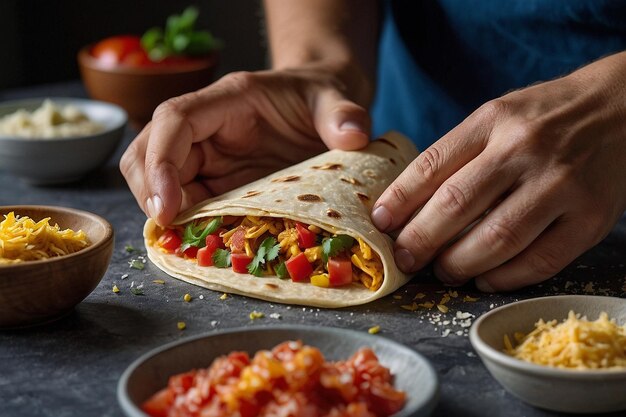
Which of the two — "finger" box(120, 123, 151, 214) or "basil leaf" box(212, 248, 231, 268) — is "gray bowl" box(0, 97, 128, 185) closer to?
"finger" box(120, 123, 151, 214)

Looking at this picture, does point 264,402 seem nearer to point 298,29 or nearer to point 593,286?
point 593,286

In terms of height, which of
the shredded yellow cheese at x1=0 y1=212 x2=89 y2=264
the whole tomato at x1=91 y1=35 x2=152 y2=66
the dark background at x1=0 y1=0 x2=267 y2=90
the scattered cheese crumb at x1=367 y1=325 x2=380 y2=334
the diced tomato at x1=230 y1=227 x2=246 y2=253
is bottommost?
the dark background at x1=0 y1=0 x2=267 y2=90

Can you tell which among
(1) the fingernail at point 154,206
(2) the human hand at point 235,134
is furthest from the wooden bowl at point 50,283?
(2) the human hand at point 235,134

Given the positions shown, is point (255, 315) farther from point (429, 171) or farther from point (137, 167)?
point (137, 167)

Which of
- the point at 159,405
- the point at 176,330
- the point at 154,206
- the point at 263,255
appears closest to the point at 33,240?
the point at 176,330

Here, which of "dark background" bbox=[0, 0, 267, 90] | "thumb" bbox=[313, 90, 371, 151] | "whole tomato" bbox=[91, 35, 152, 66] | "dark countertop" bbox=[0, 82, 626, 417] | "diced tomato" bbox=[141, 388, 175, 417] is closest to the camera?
"diced tomato" bbox=[141, 388, 175, 417]

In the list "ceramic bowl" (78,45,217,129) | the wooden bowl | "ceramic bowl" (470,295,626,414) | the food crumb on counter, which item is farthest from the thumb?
"ceramic bowl" (78,45,217,129)

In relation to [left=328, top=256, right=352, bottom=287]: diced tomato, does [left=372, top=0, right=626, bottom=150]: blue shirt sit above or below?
above
